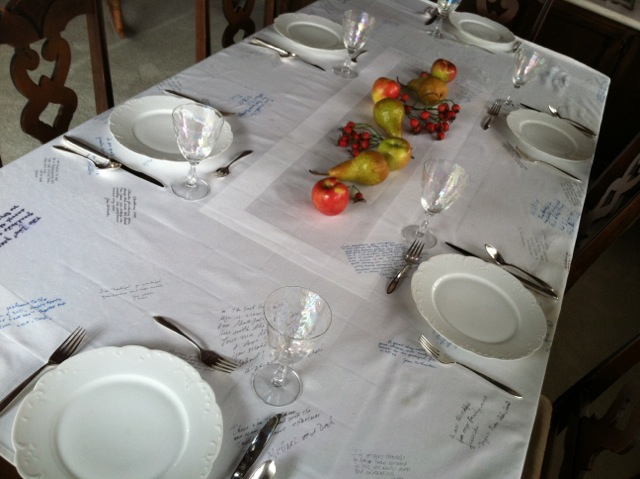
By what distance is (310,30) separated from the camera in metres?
1.41

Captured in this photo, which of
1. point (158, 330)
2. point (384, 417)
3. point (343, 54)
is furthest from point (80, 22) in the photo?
point (384, 417)

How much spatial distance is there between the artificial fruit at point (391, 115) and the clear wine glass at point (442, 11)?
2.06ft

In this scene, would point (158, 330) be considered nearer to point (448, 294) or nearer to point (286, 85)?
point (448, 294)

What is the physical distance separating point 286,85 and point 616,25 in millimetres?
1795

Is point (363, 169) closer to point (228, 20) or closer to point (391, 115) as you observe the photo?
point (391, 115)

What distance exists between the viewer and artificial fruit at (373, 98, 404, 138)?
1.12m

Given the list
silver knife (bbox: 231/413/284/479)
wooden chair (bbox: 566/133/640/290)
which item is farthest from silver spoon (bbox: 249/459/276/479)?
wooden chair (bbox: 566/133/640/290)

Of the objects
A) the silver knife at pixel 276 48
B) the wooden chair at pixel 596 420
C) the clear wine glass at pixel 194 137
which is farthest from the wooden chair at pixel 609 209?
the clear wine glass at pixel 194 137

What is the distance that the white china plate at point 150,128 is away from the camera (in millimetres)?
903

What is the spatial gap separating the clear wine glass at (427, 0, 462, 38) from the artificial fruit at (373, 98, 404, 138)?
2.06 ft

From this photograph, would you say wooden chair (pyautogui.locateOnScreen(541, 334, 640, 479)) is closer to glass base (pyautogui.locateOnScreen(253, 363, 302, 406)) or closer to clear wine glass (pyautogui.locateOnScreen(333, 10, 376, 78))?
glass base (pyautogui.locateOnScreen(253, 363, 302, 406))

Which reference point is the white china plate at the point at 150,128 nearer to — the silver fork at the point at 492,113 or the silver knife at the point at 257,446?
the silver knife at the point at 257,446

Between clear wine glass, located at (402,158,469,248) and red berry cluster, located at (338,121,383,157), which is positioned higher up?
clear wine glass, located at (402,158,469,248)

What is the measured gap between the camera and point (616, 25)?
228cm
